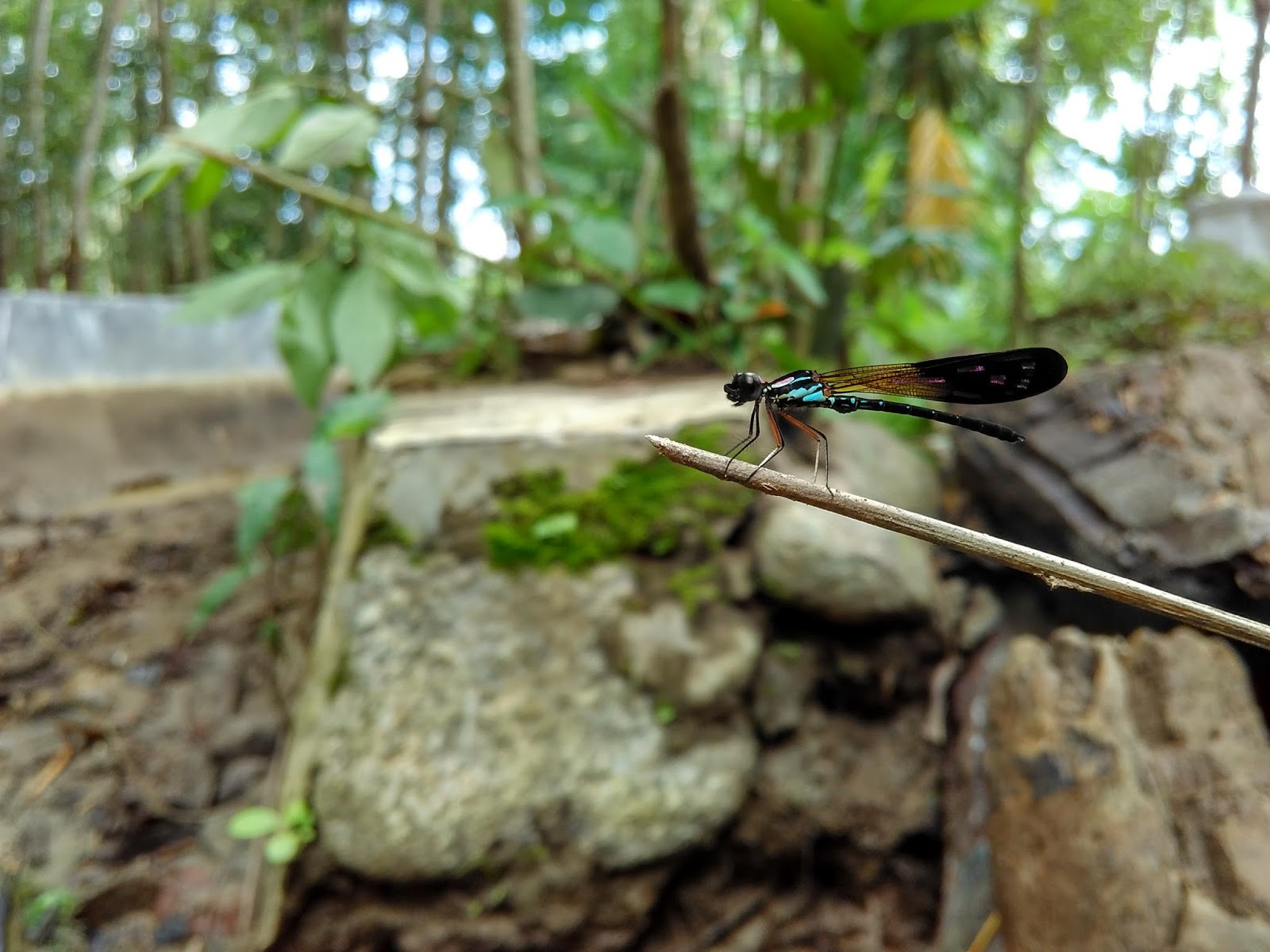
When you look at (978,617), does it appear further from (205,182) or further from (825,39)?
(205,182)

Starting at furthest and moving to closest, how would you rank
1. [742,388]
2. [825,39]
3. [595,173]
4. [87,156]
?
[595,173], [87,156], [825,39], [742,388]

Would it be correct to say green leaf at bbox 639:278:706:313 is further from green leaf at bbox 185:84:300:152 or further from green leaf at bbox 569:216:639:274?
green leaf at bbox 185:84:300:152

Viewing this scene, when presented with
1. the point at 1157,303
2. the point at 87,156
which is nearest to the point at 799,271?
the point at 1157,303

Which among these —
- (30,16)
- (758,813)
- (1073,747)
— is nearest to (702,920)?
(758,813)

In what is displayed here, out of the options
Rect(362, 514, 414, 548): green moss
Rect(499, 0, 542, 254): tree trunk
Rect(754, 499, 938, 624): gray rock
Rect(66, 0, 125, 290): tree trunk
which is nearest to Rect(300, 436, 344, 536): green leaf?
Rect(362, 514, 414, 548): green moss

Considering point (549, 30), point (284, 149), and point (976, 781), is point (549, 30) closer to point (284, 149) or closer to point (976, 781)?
point (284, 149)

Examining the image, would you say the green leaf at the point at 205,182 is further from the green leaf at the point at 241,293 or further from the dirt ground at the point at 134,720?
the dirt ground at the point at 134,720
